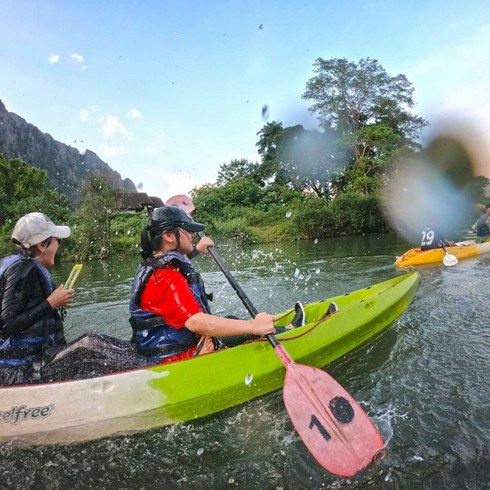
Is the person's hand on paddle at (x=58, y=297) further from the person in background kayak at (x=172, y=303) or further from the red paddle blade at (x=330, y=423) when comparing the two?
the red paddle blade at (x=330, y=423)

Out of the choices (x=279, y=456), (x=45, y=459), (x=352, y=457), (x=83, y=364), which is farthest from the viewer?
(x=83, y=364)

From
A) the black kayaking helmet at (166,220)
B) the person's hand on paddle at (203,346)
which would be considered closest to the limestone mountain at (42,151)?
the black kayaking helmet at (166,220)

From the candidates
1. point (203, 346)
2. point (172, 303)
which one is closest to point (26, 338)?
point (172, 303)

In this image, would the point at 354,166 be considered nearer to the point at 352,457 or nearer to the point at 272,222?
the point at 272,222

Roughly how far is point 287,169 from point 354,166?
5.52 meters

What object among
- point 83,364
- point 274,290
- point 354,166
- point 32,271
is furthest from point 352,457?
point 354,166

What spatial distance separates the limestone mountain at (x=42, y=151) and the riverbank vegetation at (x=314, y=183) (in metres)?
43.1

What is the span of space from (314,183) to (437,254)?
73.9ft

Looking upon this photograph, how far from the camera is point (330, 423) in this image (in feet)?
8.50

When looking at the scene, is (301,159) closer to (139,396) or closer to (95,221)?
(95,221)

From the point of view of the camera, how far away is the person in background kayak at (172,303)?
274 centimetres

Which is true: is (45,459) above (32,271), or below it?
below

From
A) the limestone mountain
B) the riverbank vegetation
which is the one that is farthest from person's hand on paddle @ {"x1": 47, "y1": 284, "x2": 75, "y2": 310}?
the limestone mountain

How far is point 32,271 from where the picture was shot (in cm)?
289
